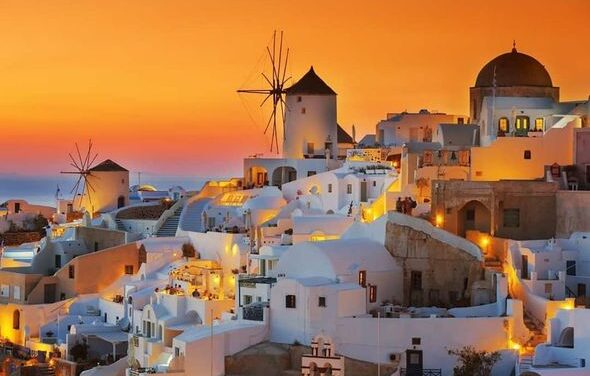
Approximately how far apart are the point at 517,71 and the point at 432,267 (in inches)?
562

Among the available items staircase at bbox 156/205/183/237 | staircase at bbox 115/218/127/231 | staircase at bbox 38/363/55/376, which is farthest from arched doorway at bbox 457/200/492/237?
staircase at bbox 115/218/127/231

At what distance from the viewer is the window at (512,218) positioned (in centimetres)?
3744

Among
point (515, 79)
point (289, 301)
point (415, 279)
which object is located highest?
point (515, 79)

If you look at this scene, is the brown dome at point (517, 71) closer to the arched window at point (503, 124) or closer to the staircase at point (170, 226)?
the arched window at point (503, 124)

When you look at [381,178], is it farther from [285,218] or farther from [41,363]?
[41,363]

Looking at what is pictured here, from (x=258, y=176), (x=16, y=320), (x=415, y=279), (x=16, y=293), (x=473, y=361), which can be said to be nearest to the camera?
(x=473, y=361)

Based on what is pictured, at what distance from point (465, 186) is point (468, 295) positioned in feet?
12.8

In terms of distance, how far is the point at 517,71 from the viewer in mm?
47625

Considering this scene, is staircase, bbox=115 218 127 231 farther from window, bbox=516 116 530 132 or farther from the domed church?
window, bbox=516 116 530 132

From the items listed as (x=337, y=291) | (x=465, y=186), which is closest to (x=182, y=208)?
(x=465, y=186)

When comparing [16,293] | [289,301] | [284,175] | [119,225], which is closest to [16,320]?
[16,293]

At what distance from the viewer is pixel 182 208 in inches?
2025

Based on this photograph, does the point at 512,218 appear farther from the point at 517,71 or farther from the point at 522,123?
the point at 517,71

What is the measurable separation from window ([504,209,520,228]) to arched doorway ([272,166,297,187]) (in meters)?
14.9
